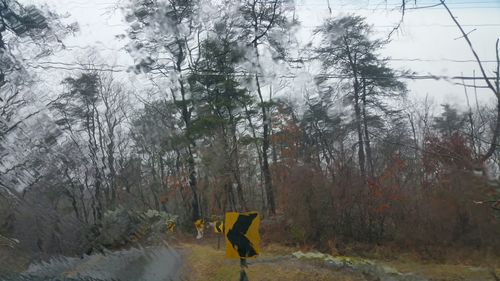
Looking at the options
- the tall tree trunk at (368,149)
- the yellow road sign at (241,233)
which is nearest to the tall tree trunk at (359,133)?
the tall tree trunk at (368,149)

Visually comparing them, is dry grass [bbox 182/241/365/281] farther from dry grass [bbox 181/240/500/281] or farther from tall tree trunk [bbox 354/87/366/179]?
tall tree trunk [bbox 354/87/366/179]

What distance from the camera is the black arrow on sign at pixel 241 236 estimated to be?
9.45m

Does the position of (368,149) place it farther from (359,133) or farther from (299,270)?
(299,270)

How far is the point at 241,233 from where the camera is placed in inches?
373

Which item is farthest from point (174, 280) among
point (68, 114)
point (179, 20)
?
point (179, 20)

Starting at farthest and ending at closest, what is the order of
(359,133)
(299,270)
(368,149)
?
(359,133) < (368,149) < (299,270)

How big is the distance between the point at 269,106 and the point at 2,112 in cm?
2671

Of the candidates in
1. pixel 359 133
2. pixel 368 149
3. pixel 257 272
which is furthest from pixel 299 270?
pixel 359 133

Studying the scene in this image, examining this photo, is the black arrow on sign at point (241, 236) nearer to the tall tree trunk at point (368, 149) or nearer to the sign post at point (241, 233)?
the sign post at point (241, 233)

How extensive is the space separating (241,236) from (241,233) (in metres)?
0.05

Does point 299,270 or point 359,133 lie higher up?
point 359,133

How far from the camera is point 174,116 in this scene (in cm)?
2805

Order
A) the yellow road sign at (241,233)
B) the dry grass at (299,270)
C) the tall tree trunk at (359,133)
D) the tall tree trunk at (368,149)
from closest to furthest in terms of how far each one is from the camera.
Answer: the yellow road sign at (241,233) < the dry grass at (299,270) < the tall tree trunk at (359,133) < the tall tree trunk at (368,149)

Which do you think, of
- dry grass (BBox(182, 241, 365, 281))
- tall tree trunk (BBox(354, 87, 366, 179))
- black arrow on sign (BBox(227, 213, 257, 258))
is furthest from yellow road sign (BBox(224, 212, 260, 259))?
tall tree trunk (BBox(354, 87, 366, 179))
